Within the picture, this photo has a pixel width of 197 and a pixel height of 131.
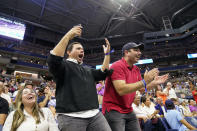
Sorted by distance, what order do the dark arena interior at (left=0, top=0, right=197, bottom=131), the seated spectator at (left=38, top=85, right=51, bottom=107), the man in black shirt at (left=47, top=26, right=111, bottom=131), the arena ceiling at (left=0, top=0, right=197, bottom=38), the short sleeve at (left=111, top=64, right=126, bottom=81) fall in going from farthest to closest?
the arena ceiling at (left=0, top=0, right=197, bottom=38) → the dark arena interior at (left=0, top=0, right=197, bottom=131) → the seated spectator at (left=38, top=85, right=51, bottom=107) → the short sleeve at (left=111, top=64, right=126, bottom=81) → the man in black shirt at (left=47, top=26, right=111, bottom=131)

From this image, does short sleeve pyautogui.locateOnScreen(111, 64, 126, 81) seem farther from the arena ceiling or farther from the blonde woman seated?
the arena ceiling

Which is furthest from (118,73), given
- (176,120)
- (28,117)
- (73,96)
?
(176,120)

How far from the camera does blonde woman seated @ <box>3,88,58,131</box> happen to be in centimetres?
181

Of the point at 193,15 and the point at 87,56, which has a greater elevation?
the point at 193,15

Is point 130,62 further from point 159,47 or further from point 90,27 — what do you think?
point 159,47

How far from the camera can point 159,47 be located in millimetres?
25328

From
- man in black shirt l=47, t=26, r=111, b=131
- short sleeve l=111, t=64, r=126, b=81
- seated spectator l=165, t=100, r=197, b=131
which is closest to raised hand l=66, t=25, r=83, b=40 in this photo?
man in black shirt l=47, t=26, r=111, b=131

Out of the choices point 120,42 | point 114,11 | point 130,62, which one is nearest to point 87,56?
point 120,42

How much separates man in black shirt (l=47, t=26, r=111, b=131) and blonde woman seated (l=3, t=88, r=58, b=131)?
649 millimetres

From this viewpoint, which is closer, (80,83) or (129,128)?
(80,83)

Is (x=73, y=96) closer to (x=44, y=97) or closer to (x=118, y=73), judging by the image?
(x=118, y=73)

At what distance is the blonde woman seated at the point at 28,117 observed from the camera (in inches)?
71.2

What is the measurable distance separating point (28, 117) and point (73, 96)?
947 millimetres

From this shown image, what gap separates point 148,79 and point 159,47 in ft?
85.4
